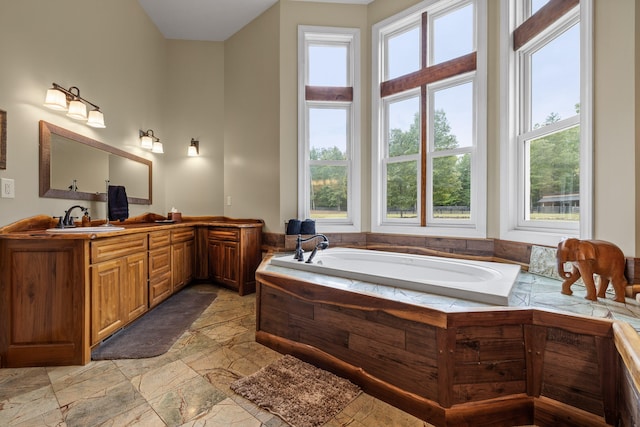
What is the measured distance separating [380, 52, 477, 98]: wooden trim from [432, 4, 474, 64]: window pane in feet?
0.32

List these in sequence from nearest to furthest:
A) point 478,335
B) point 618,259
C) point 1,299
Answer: point 478,335, point 618,259, point 1,299

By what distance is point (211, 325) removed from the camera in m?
2.42

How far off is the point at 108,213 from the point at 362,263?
2.39 m

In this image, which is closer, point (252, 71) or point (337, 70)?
point (337, 70)

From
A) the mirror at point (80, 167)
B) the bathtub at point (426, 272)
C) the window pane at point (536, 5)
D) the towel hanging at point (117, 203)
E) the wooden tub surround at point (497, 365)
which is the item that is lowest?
the wooden tub surround at point (497, 365)

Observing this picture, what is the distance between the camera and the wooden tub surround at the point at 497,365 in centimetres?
118

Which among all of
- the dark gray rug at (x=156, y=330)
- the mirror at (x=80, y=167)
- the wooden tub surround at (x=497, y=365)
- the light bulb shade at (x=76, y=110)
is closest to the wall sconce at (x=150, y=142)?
the mirror at (x=80, y=167)

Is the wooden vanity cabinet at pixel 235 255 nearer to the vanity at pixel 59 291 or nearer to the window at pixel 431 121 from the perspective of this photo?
the vanity at pixel 59 291

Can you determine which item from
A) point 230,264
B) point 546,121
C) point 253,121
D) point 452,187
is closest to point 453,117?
point 452,187

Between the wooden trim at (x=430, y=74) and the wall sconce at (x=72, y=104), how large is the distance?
9.05 feet

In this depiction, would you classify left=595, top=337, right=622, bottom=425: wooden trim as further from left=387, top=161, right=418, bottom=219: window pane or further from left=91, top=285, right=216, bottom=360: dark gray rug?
left=91, top=285, right=216, bottom=360: dark gray rug

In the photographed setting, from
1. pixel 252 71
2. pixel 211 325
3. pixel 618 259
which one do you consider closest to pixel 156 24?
pixel 252 71

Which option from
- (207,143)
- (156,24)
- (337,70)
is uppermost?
(156,24)

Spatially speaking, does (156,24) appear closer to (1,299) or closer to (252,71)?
(252,71)
